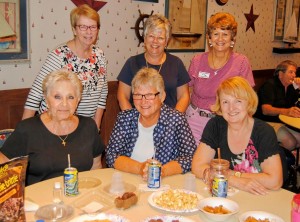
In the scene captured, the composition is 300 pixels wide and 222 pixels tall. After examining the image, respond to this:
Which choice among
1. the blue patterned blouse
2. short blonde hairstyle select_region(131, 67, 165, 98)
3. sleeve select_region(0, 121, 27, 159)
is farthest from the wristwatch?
sleeve select_region(0, 121, 27, 159)

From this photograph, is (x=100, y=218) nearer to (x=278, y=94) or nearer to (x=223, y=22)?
(x=223, y=22)

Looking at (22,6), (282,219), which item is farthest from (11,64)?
Result: (282,219)

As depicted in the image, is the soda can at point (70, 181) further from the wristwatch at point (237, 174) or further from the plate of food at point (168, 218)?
the wristwatch at point (237, 174)

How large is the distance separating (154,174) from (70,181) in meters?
0.40

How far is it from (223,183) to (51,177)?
0.94 meters

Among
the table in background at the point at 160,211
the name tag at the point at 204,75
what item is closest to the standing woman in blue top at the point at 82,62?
the name tag at the point at 204,75

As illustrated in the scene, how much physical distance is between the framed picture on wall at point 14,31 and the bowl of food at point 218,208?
2032 mm

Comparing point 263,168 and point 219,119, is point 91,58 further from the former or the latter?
point 263,168

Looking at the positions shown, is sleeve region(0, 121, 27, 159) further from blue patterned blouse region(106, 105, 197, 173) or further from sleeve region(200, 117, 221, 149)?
sleeve region(200, 117, 221, 149)

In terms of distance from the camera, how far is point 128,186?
6.33 feet

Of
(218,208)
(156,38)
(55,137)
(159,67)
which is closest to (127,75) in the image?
(159,67)

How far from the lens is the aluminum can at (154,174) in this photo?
1.88m

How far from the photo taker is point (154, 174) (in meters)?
1.89

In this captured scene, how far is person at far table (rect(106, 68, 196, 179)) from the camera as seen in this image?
7.38 feet
